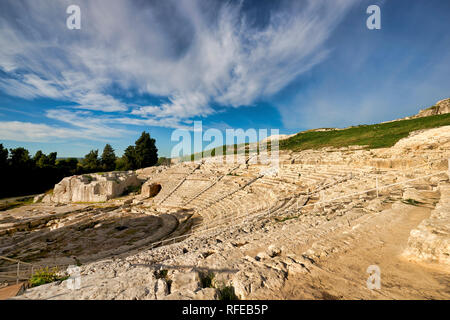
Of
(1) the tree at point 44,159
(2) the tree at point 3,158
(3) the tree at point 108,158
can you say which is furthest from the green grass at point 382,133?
(2) the tree at point 3,158

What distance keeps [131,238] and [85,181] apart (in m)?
18.7

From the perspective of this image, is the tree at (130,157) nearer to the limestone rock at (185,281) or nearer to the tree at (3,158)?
the tree at (3,158)

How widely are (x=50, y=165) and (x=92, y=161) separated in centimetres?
774

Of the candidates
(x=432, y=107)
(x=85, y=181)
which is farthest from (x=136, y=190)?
(x=432, y=107)

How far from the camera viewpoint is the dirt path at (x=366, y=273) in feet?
6.68

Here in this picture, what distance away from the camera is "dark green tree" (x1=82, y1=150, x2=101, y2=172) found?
42.1m

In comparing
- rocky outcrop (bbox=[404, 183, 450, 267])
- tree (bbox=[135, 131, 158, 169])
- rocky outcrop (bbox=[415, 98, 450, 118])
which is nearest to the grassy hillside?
rocky outcrop (bbox=[415, 98, 450, 118])

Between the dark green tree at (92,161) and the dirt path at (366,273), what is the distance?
50.4 meters

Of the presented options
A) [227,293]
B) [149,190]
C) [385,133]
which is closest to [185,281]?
[227,293]

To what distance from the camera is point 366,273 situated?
2465 millimetres

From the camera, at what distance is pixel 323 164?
16.6m

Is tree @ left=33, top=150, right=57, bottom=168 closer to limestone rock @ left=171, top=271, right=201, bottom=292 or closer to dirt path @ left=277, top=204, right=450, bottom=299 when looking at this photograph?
limestone rock @ left=171, top=271, right=201, bottom=292

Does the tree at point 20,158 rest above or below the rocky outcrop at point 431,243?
above
